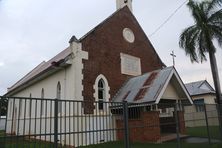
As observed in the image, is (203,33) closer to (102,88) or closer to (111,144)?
(102,88)

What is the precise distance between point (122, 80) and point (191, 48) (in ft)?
22.5

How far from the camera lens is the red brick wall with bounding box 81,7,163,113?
49.6 ft

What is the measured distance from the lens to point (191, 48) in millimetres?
19875

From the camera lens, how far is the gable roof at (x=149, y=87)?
13.6 metres

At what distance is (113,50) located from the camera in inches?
681

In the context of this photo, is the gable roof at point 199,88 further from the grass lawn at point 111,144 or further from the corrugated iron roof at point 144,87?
the corrugated iron roof at point 144,87

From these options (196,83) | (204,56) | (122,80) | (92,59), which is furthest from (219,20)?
(196,83)

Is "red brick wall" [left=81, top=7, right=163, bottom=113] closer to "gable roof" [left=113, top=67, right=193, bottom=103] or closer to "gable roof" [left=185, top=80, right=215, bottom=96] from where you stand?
"gable roof" [left=113, top=67, right=193, bottom=103]

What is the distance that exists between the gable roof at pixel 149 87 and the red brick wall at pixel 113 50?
86cm

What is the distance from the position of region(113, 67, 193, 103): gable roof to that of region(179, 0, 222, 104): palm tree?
16.8 feet

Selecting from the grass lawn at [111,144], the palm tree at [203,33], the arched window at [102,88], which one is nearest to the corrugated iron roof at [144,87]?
the arched window at [102,88]

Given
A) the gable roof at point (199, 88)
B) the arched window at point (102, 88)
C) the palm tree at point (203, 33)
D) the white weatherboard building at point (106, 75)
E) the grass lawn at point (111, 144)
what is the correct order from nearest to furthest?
the grass lawn at point (111, 144)
the white weatherboard building at point (106, 75)
the arched window at point (102, 88)
the palm tree at point (203, 33)
the gable roof at point (199, 88)

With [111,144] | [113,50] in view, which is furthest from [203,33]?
[111,144]

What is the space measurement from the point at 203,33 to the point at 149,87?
8.31 metres
